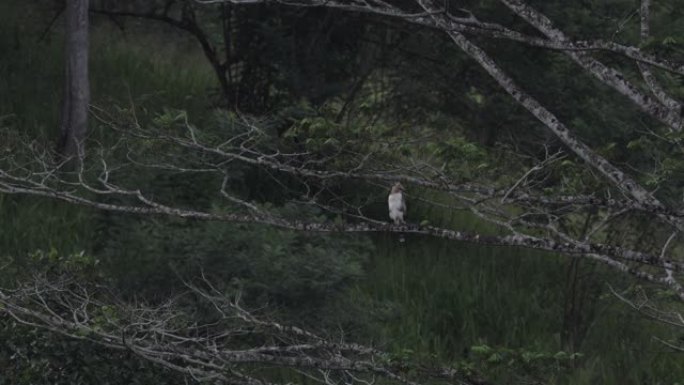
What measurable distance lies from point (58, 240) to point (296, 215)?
2230mm

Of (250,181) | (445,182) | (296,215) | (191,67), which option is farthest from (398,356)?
(191,67)

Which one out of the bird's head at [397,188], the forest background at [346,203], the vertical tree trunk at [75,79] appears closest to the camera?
the forest background at [346,203]

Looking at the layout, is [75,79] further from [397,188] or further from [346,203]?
[346,203]

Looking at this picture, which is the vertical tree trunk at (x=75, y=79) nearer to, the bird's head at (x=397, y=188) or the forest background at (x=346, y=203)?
the forest background at (x=346, y=203)

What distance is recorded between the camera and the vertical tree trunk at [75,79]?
433 inches

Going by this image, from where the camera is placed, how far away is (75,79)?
11.1 metres

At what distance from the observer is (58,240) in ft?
31.8


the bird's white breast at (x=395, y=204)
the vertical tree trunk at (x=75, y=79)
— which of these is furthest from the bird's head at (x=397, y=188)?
the vertical tree trunk at (x=75, y=79)

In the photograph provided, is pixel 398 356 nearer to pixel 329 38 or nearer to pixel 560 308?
pixel 560 308

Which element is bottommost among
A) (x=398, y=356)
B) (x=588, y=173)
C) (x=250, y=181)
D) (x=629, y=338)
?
(x=629, y=338)

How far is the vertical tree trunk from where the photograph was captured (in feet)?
36.1

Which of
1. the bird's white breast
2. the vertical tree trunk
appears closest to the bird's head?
the bird's white breast

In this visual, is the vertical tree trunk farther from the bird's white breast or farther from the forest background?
the bird's white breast

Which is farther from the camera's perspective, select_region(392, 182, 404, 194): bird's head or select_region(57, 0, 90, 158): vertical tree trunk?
select_region(57, 0, 90, 158): vertical tree trunk
